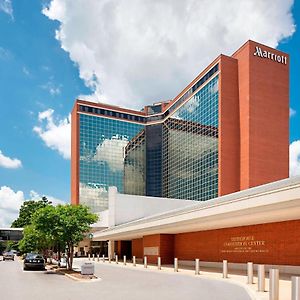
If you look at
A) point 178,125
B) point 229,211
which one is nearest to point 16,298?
point 229,211

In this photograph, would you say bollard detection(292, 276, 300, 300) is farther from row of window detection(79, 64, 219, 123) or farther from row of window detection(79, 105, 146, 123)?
row of window detection(79, 105, 146, 123)

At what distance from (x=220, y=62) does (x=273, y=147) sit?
1907 cm

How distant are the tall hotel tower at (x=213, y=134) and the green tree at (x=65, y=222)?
48.3 m

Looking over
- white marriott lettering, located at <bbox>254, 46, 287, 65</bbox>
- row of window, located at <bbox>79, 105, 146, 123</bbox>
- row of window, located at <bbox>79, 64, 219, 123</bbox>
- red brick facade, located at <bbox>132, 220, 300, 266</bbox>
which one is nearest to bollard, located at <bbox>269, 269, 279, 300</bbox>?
red brick facade, located at <bbox>132, 220, 300, 266</bbox>

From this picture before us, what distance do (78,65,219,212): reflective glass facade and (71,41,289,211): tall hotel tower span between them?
0.76 ft

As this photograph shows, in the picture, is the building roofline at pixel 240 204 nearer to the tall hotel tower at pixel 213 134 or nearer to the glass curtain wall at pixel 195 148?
the tall hotel tower at pixel 213 134

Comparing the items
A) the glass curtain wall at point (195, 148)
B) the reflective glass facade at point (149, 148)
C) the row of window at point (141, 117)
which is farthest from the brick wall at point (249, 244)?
the row of window at point (141, 117)

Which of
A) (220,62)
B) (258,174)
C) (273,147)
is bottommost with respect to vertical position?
(258,174)

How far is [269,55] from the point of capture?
257ft

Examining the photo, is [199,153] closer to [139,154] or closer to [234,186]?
[234,186]

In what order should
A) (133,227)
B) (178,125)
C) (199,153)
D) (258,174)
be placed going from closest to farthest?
(133,227), (258,174), (199,153), (178,125)

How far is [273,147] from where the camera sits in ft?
249

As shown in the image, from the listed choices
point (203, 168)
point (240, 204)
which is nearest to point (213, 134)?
point (203, 168)

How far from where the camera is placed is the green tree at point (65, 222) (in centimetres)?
2814
